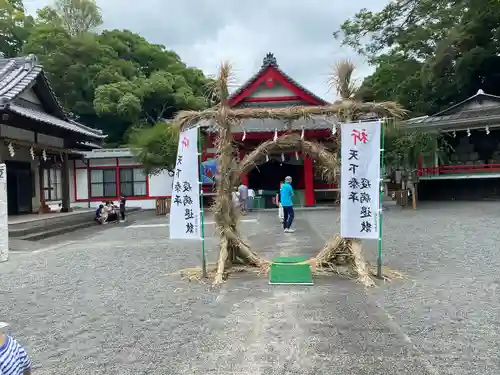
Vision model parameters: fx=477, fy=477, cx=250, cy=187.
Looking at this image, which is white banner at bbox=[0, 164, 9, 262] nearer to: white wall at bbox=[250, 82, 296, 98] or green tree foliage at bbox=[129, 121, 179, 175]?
green tree foliage at bbox=[129, 121, 179, 175]

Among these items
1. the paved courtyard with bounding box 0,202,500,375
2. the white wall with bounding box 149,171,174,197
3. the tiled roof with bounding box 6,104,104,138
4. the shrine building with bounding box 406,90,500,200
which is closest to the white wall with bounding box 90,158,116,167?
the white wall with bounding box 149,171,174,197

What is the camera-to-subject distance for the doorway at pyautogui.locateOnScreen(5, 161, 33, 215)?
61.7 ft

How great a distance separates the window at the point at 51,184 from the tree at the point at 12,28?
19.4 m

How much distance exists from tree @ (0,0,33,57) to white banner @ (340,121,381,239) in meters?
38.5

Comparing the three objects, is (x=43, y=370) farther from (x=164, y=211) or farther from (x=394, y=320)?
(x=164, y=211)

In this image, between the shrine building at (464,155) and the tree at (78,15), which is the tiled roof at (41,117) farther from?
the tree at (78,15)

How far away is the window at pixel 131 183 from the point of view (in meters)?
27.8

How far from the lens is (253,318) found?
220 inches

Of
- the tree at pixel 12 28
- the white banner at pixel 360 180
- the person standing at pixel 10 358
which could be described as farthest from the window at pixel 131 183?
the person standing at pixel 10 358

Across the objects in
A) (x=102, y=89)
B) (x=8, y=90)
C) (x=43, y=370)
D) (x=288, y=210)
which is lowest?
(x=43, y=370)

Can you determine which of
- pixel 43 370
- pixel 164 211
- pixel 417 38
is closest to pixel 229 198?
pixel 43 370

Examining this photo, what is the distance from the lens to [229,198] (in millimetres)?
8258

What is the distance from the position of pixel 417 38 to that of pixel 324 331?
2725cm

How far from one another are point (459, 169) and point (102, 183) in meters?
19.5
